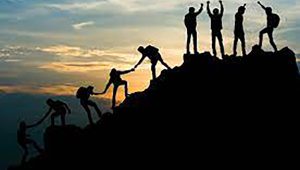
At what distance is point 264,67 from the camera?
47188 millimetres

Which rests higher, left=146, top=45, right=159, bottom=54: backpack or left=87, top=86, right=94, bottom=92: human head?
left=146, top=45, right=159, bottom=54: backpack

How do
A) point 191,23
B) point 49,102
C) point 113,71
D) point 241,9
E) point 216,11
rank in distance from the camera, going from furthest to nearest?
point 113,71 < point 49,102 < point 191,23 < point 216,11 < point 241,9

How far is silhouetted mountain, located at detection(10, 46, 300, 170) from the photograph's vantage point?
43969mm

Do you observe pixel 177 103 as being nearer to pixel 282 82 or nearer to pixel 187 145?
pixel 187 145

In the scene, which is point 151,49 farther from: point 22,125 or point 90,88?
point 22,125

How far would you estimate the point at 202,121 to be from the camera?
45188 mm

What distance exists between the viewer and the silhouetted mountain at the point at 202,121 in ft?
144

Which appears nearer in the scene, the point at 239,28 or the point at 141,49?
the point at 239,28

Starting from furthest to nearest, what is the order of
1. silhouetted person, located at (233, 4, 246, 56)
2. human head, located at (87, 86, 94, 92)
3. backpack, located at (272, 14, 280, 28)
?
human head, located at (87, 86, 94, 92), backpack, located at (272, 14, 280, 28), silhouetted person, located at (233, 4, 246, 56)

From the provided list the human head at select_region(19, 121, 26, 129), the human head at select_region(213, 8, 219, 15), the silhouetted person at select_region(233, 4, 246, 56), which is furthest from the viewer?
the human head at select_region(19, 121, 26, 129)

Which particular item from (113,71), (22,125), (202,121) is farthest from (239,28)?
(22,125)

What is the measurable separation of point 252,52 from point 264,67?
5.66 ft

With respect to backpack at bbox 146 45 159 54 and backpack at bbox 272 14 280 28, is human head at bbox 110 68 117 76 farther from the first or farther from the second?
backpack at bbox 272 14 280 28

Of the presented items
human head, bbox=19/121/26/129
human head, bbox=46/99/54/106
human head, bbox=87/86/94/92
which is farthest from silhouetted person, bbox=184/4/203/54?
human head, bbox=19/121/26/129
